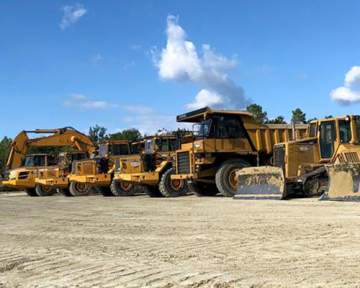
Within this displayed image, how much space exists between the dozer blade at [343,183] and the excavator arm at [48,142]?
20.5 meters

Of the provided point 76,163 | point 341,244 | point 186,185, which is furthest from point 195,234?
point 76,163

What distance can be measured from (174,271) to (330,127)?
12.6m

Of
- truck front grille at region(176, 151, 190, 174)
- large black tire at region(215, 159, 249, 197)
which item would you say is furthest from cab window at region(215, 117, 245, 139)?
truck front grille at region(176, 151, 190, 174)

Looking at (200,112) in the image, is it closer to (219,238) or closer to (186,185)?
(186,185)

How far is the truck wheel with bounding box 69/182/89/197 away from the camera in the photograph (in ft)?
99.3

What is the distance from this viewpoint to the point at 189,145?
2142 centimetres

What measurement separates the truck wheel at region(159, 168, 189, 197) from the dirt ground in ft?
33.6

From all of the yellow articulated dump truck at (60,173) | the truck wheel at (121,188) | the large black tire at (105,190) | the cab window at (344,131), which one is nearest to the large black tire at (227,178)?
the cab window at (344,131)

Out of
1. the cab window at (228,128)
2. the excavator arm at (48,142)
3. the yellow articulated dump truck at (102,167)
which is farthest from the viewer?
the excavator arm at (48,142)

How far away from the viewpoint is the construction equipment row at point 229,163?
1709 centimetres

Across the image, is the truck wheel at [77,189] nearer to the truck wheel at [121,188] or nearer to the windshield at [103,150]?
the windshield at [103,150]

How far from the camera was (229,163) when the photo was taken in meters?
20.5

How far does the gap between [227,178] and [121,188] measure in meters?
7.78

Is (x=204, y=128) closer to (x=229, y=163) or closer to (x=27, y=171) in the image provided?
(x=229, y=163)
